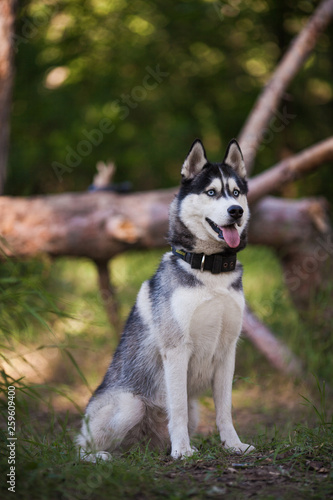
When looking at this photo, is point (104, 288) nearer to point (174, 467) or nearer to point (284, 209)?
point (284, 209)

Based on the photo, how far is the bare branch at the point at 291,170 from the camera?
5492 millimetres

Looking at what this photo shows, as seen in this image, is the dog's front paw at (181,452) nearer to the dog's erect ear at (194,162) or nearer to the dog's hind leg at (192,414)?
the dog's hind leg at (192,414)

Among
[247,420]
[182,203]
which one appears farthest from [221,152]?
[182,203]

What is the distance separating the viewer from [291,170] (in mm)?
5633

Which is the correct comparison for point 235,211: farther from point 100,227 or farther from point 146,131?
point 146,131

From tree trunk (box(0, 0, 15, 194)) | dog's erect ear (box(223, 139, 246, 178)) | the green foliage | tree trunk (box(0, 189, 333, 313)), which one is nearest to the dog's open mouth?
dog's erect ear (box(223, 139, 246, 178))

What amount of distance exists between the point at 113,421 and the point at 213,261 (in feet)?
3.69

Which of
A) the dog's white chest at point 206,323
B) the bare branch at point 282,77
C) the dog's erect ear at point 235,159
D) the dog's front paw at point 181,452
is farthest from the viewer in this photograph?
the bare branch at point 282,77

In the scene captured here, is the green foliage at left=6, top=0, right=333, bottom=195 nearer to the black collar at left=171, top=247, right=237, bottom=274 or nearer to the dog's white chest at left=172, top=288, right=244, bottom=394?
the black collar at left=171, top=247, right=237, bottom=274

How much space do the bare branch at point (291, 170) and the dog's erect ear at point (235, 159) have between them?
2114mm

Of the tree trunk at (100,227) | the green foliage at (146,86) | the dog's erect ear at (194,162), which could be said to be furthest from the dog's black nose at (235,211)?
the green foliage at (146,86)

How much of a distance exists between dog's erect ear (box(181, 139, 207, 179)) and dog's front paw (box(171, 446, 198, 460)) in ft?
5.27

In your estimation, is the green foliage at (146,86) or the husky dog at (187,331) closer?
the husky dog at (187,331)

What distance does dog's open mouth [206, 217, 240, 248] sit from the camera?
10.1 feet
